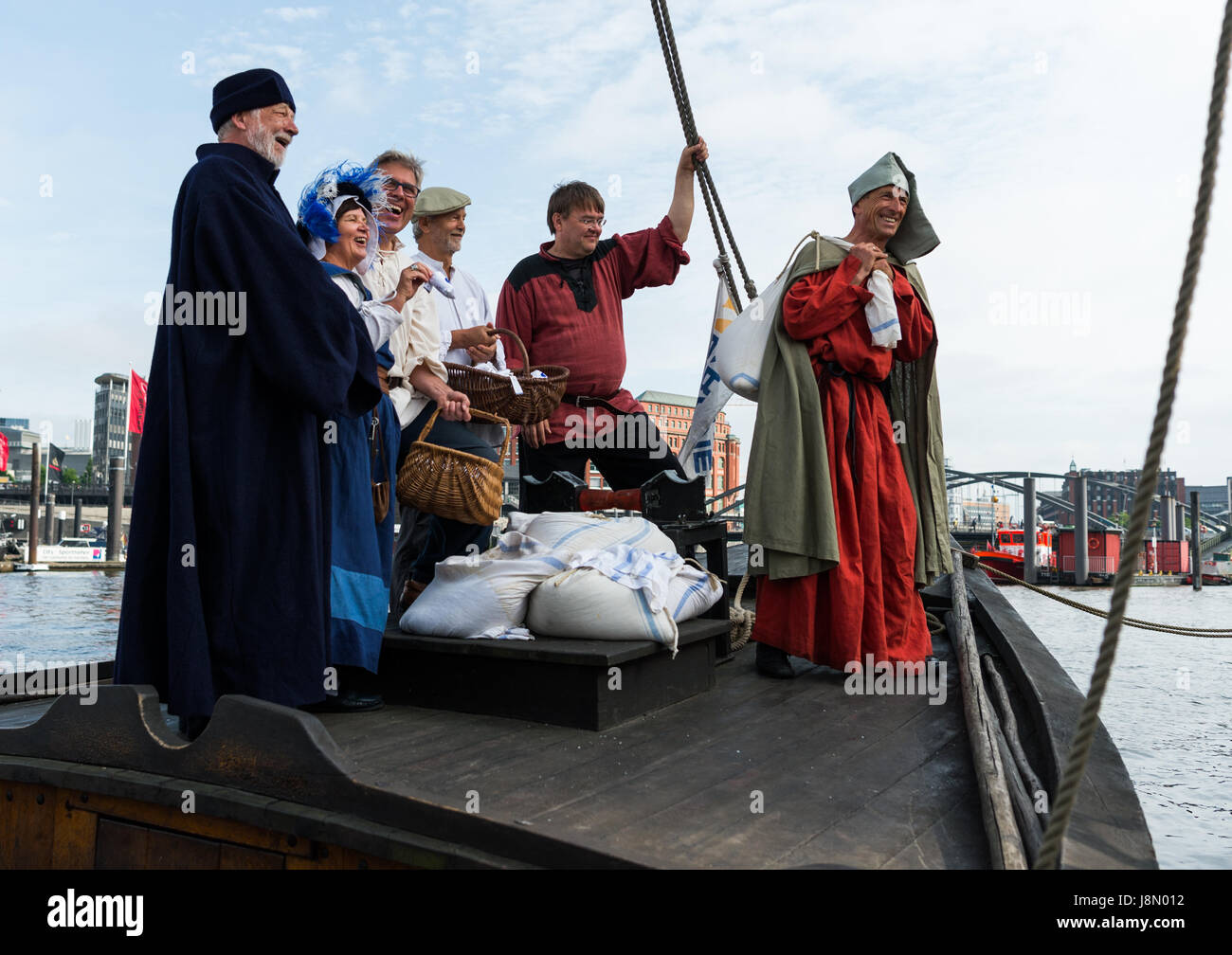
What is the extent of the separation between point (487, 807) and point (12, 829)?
1.32 metres

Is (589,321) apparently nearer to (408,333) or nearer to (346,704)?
(408,333)

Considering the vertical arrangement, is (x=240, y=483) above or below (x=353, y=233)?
below

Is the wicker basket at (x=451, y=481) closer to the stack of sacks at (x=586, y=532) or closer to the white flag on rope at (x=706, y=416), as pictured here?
the stack of sacks at (x=586, y=532)

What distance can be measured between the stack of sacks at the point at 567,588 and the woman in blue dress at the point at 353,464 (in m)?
0.22

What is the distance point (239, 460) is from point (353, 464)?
43 centimetres

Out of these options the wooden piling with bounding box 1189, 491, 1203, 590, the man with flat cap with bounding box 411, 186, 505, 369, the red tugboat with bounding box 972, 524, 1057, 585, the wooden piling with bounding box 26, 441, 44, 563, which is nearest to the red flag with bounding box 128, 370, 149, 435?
the wooden piling with bounding box 26, 441, 44, 563

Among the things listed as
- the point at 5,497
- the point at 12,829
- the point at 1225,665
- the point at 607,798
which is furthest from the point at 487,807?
the point at 5,497

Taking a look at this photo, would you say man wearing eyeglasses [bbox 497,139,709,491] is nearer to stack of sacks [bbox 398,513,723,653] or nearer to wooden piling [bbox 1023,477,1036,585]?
stack of sacks [bbox 398,513,723,653]

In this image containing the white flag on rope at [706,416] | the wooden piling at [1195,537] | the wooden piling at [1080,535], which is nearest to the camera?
the white flag on rope at [706,416]

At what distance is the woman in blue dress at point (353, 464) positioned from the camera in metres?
2.68

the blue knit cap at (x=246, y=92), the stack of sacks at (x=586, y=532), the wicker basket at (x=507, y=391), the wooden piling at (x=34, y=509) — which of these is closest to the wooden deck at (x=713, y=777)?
the stack of sacks at (x=586, y=532)

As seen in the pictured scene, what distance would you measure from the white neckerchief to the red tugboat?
116 feet

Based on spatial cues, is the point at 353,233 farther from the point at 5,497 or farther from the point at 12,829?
the point at 5,497
